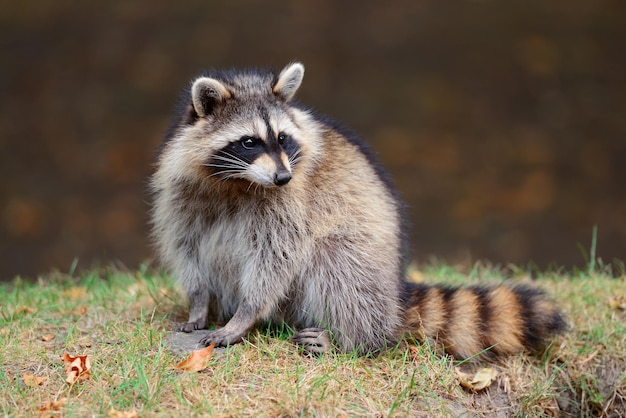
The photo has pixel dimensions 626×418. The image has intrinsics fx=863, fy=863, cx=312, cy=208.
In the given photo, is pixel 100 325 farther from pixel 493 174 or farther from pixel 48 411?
pixel 493 174

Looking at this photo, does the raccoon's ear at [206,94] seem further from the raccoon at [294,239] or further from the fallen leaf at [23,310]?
the fallen leaf at [23,310]

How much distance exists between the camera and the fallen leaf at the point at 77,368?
376cm

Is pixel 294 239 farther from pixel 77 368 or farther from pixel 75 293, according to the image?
pixel 75 293

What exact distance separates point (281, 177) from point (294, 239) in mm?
467

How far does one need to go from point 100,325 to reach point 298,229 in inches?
46.2

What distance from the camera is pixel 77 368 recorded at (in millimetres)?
3812

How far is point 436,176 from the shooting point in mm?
9758

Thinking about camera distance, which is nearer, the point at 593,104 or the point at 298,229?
the point at 298,229

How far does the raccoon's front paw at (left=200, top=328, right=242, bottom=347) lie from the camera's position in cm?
416

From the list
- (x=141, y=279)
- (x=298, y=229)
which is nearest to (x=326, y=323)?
(x=298, y=229)

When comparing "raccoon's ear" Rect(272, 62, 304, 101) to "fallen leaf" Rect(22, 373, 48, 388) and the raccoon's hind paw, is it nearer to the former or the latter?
the raccoon's hind paw

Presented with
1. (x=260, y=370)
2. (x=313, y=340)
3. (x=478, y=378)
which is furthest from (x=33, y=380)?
(x=478, y=378)

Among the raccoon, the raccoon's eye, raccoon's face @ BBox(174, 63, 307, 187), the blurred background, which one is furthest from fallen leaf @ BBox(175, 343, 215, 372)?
the blurred background

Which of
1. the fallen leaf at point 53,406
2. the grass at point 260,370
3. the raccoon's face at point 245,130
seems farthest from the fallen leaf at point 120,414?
the raccoon's face at point 245,130
